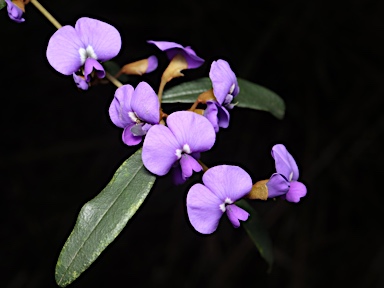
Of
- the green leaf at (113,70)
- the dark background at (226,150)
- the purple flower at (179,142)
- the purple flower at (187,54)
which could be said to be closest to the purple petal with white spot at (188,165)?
the purple flower at (179,142)

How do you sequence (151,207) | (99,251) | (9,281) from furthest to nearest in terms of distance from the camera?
(151,207)
(9,281)
(99,251)

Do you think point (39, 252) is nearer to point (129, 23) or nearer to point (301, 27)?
point (129, 23)

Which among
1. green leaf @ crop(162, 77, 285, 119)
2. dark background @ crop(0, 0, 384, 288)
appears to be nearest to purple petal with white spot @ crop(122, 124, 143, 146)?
green leaf @ crop(162, 77, 285, 119)

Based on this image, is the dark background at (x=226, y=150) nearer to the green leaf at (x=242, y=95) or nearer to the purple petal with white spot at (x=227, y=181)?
the green leaf at (x=242, y=95)

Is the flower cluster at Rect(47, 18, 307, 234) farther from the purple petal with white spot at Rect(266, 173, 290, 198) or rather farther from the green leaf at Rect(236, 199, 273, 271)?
the green leaf at Rect(236, 199, 273, 271)

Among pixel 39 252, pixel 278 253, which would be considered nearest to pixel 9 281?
pixel 39 252
